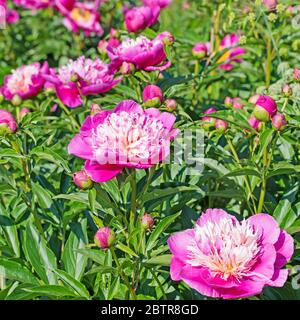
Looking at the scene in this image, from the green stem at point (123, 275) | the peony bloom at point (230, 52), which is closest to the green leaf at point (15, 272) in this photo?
the green stem at point (123, 275)

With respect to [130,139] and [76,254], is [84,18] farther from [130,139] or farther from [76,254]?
[130,139]

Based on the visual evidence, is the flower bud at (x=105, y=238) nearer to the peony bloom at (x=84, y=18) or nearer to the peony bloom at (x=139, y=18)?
the peony bloom at (x=139, y=18)

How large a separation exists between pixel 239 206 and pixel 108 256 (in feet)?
1.83

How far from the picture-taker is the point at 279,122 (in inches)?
56.3

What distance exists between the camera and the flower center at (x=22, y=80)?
2.16 metres

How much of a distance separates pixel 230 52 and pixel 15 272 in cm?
128

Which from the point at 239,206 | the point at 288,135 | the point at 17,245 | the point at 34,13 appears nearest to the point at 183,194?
the point at 239,206

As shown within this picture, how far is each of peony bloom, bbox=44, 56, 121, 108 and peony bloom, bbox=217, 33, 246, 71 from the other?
0.56 m

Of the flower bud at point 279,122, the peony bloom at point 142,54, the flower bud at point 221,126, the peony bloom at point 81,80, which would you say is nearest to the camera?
the flower bud at point 279,122

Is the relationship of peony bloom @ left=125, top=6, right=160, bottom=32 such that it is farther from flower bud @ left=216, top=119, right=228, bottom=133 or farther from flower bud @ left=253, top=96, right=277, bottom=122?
flower bud @ left=253, top=96, right=277, bottom=122

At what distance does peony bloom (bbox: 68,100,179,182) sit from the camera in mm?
1298

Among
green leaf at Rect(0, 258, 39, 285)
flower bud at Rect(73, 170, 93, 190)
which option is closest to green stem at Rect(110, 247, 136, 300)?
flower bud at Rect(73, 170, 93, 190)

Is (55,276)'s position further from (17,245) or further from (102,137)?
(102,137)

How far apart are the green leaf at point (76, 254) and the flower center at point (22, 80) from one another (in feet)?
2.22
